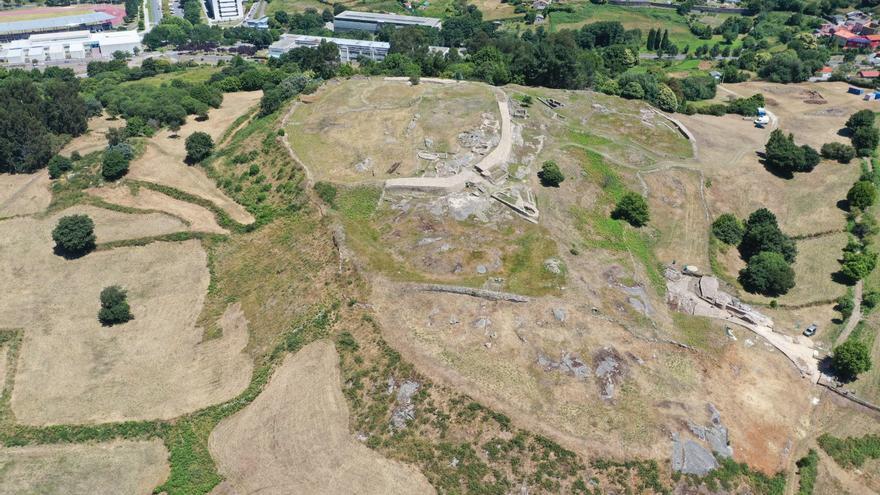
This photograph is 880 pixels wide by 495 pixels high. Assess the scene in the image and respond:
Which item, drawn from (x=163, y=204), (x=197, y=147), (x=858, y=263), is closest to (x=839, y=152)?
(x=858, y=263)

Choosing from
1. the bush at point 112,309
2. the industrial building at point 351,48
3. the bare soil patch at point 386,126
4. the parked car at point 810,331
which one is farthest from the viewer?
the industrial building at point 351,48

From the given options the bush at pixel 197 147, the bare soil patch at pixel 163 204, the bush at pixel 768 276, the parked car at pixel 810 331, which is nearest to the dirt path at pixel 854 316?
the parked car at pixel 810 331

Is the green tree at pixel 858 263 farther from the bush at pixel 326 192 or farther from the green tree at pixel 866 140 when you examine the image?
the bush at pixel 326 192

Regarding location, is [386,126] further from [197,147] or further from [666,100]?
[666,100]

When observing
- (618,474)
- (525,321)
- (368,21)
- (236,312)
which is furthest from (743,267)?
(368,21)

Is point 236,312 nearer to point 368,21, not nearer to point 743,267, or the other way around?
point 743,267

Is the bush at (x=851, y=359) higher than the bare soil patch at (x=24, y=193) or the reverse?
the reverse

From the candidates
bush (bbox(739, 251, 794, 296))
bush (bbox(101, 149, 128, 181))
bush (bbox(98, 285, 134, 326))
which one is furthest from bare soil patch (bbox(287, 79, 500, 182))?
bush (bbox(739, 251, 794, 296))

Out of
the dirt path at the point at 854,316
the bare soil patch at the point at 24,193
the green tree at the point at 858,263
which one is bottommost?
the dirt path at the point at 854,316
